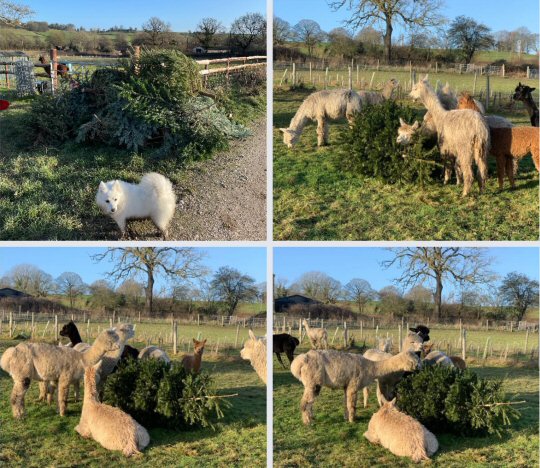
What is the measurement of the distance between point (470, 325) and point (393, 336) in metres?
0.67

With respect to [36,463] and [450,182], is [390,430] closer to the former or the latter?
[450,182]

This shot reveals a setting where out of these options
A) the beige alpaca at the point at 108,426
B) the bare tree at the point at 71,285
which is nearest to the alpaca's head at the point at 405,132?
the bare tree at the point at 71,285

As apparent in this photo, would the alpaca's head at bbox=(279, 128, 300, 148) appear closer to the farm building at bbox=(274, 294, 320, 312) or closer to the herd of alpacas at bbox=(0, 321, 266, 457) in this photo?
the farm building at bbox=(274, 294, 320, 312)

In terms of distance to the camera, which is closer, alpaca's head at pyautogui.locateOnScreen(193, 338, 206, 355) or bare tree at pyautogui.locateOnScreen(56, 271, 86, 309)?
alpaca's head at pyautogui.locateOnScreen(193, 338, 206, 355)

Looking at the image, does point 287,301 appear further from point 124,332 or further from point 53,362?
point 53,362

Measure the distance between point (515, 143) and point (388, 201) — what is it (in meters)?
1.08

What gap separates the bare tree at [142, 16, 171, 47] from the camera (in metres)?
6.11

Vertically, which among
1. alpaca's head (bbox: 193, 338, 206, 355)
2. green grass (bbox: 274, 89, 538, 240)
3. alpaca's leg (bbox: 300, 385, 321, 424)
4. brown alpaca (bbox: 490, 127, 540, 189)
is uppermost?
brown alpaca (bbox: 490, 127, 540, 189)

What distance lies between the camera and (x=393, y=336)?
17.6 ft

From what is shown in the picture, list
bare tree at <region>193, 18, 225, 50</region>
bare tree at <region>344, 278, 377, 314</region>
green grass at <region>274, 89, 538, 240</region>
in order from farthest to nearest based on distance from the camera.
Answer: bare tree at <region>193, 18, 225, 50</region>
bare tree at <region>344, 278, 377, 314</region>
green grass at <region>274, 89, 538, 240</region>

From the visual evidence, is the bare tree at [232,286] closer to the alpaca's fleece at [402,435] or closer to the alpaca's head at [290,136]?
the alpaca's head at [290,136]

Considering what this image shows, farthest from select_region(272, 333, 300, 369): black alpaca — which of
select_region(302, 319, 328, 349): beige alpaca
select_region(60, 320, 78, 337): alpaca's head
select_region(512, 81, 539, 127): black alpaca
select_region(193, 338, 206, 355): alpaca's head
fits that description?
select_region(512, 81, 539, 127): black alpaca

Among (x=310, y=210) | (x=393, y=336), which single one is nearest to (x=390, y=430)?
(x=393, y=336)

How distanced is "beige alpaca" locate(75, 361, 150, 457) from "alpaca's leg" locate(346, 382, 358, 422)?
1.45m
